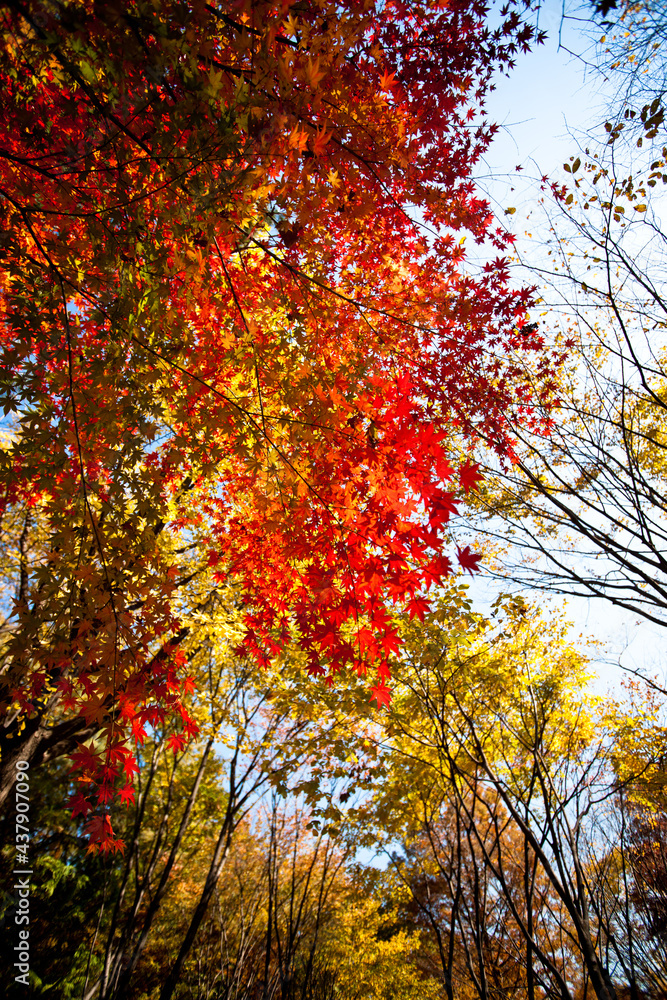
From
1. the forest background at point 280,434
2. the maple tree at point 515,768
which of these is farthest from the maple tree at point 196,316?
the maple tree at point 515,768

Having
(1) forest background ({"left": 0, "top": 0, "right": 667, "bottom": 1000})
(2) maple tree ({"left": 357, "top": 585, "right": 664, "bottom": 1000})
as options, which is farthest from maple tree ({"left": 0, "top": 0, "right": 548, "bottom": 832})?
(2) maple tree ({"left": 357, "top": 585, "right": 664, "bottom": 1000})

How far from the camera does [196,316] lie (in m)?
4.95

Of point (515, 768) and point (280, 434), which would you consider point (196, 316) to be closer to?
point (280, 434)

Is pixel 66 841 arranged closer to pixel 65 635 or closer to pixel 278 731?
pixel 278 731

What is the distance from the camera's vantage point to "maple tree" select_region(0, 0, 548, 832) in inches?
96.7

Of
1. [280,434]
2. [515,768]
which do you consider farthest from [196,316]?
[515,768]

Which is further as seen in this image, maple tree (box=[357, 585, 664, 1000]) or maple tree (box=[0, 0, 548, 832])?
maple tree (box=[357, 585, 664, 1000])

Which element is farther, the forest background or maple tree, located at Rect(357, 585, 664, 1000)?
maple tree, located at Rect(357, 585, 664, 1000)

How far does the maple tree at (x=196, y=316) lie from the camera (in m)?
2.46

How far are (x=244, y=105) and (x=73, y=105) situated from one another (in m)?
0.94

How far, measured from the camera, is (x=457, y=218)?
16.0 ft

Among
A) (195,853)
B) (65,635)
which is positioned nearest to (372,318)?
(65,635)

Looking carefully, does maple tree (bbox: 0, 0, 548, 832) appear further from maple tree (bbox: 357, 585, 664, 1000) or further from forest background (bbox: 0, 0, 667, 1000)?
maple tree (bbox: 357, 585, 664, 1000)

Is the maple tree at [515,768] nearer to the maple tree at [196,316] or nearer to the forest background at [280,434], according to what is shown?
the forest background at [280,434]
